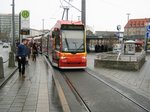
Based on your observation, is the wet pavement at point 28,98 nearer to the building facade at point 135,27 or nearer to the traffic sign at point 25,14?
the traffic sign at point 25,14

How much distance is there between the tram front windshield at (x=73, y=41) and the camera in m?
22.9

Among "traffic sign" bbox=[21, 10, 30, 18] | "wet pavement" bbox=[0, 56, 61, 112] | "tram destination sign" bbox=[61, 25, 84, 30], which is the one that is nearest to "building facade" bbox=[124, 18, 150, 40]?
"traffic sign" bbox=[21, 10, 30, 18]

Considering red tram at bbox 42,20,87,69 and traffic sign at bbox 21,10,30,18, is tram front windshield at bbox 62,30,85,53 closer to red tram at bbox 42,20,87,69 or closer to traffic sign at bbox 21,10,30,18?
red tram at bbox 42,20,87,69

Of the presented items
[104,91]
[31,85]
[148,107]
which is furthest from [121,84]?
[148,107]

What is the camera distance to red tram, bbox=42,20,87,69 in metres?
22.7

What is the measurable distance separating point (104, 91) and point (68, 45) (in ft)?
32.8

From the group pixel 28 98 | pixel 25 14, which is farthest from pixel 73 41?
pixel 28 98

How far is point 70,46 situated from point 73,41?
427 millimetres

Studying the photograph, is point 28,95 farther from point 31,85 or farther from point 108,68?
point 108,68

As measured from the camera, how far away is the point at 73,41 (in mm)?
23156

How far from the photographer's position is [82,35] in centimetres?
2344

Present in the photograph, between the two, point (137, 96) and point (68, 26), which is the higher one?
point (68, 26)

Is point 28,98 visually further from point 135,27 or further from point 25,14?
Result: point 135,27

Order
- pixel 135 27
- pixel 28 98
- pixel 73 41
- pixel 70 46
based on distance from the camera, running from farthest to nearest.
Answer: pixel 135 27, pixel 73 41, pixel 70 46, pixel 28 98
